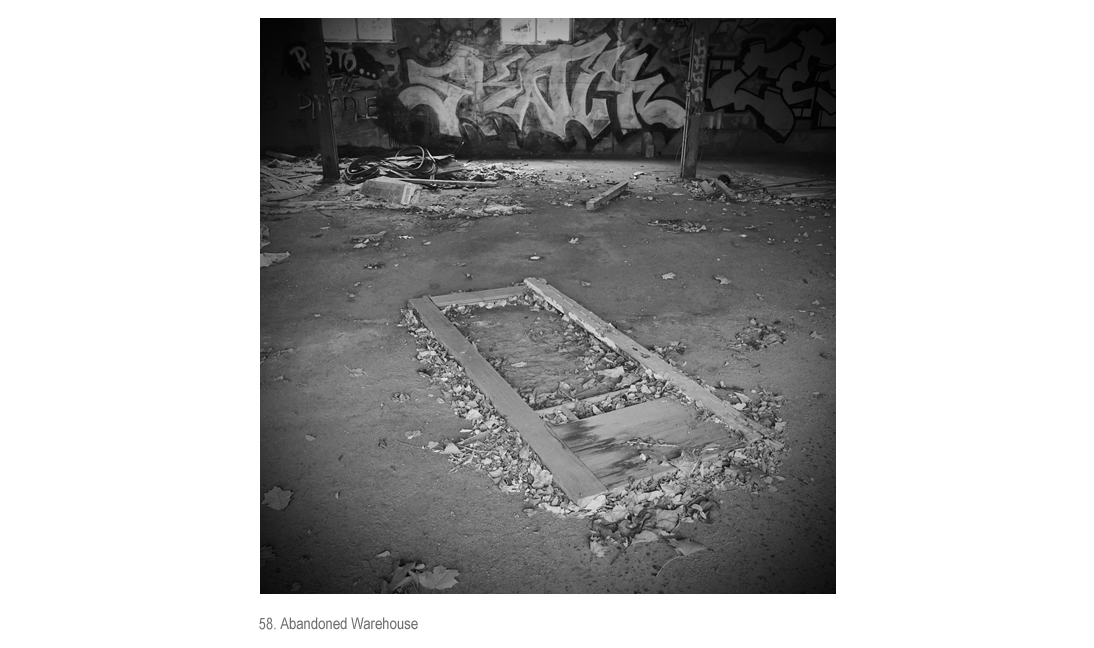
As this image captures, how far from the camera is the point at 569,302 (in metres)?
3.79

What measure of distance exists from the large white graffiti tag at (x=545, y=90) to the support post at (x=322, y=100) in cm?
339

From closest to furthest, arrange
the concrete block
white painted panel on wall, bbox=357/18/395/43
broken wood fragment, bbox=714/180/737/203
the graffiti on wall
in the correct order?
1. the concrete block
2. broken wood fragment, bbox=714/180/737/203
3. the graffiti on wall
4. white painted panel on wall, bbox=357/18/395/43

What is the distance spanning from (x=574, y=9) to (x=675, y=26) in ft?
31.4

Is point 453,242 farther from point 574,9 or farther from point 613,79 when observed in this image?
point 613,79

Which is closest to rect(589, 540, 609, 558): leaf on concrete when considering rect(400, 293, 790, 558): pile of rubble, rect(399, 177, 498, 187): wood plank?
rect(400, 293, 790, 558): pile of rubble

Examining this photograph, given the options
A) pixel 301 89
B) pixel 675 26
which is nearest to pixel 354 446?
pixel 301 89

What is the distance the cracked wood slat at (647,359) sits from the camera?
244 cm

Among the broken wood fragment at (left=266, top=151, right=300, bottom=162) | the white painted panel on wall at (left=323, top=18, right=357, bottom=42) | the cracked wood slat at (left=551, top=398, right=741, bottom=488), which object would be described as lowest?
the cracked wood slat at (left=551, top=398, right=741, bottom=488)

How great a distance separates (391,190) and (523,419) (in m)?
5.09

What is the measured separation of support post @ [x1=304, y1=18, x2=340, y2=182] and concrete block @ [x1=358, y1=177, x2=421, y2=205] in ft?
2.14

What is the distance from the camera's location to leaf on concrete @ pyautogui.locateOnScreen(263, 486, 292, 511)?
82.4 inches

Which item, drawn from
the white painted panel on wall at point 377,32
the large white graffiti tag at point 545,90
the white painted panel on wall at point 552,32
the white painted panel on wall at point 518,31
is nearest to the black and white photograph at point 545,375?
the white painted panel on wall at point 377,32

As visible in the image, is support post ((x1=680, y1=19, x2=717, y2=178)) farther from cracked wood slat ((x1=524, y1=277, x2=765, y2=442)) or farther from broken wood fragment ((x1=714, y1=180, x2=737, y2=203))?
cracked wood slat ((x1=524, y1=277, x2=765, y2=442))
